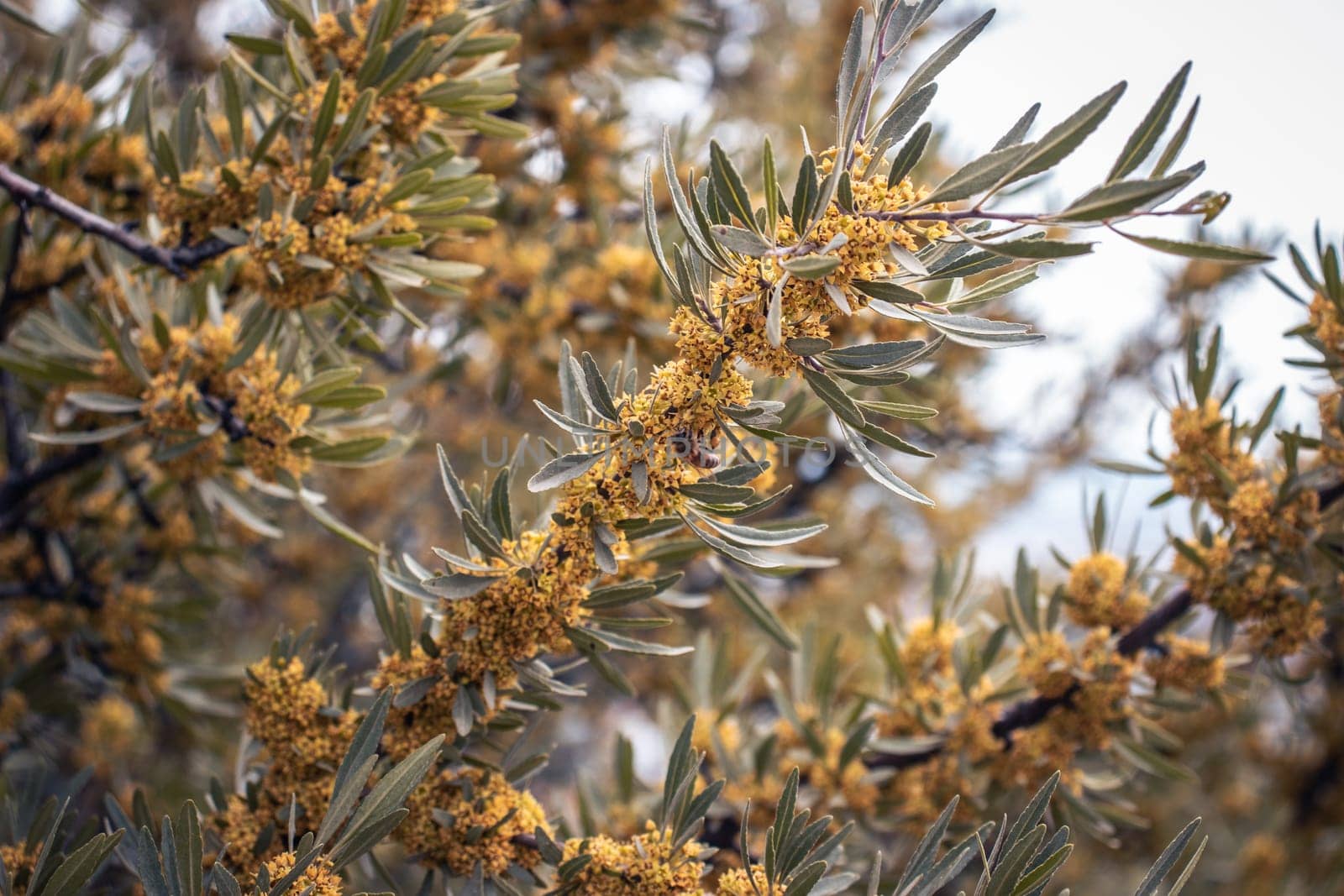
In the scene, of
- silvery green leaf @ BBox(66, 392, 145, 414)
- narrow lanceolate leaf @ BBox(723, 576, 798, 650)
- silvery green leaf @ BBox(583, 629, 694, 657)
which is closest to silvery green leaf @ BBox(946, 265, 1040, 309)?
silvery green leaf @ BBox(583, 629, 694, 657)

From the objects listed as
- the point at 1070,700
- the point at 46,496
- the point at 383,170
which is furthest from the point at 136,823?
the point at 1070,700

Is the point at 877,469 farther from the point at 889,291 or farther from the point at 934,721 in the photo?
the point at 934,721

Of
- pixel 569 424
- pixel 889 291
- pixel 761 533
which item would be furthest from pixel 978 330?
pixel 569 424

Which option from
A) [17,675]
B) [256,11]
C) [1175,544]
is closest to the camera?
[1175,544]

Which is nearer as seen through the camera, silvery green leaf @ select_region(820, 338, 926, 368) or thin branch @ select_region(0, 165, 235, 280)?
silvery green leaf @ select_region(820, 338, 926, 368)

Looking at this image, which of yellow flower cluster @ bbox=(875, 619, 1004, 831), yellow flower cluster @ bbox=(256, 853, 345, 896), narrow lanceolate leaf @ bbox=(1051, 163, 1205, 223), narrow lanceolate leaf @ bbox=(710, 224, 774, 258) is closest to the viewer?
narrow lanceolate leaf @ bbox=(1051, 163, 1205, 223)

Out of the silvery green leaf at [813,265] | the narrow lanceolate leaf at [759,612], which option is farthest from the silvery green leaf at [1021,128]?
the narrow lanceolate leaf at [759,612]

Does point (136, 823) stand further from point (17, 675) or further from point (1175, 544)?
point (1175, 544)

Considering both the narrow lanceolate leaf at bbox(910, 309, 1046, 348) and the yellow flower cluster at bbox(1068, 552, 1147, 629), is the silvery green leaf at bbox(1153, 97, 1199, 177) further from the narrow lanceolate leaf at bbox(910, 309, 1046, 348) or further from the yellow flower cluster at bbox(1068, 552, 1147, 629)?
the yellow flower cluster at bbox(1068, 552, 1147, 629)
